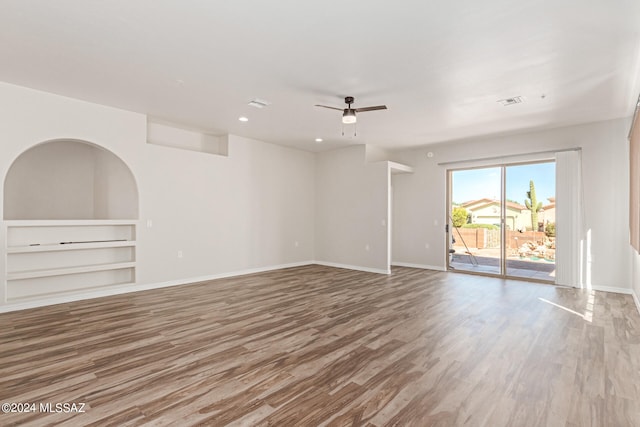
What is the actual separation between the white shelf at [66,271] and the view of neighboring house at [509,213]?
7.07m

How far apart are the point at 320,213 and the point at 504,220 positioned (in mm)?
4374

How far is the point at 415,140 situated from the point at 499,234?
277 centimetres

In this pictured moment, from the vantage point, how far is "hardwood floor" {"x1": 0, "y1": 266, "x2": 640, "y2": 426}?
2.09m

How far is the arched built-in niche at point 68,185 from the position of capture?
219 inches

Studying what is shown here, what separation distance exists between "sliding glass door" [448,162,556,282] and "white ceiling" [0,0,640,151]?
5.19 ft

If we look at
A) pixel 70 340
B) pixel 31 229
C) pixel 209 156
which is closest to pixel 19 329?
pixel 70 340

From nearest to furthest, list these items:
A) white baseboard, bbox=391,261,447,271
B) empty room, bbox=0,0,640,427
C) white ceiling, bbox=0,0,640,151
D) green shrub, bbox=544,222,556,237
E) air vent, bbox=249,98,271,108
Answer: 1. empty room, bbox=0,0,640,427
2. white ceiling, bbox=0,0,640,151
3. air vent, bbox=249,98,271,108
4. green shrub, bbox=544,222,556,237
5. white baseboard, bbox=391,261,447,271

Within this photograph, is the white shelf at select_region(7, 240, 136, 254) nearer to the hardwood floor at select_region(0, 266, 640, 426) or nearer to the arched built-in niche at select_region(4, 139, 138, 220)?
the arched built-in niche at select_region(4, 139, 138, 220)

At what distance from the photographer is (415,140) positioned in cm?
716

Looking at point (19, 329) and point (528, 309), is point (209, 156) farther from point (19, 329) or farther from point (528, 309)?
point (528, 309)

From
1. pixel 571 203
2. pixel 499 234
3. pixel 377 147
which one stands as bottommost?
pixel 499 234

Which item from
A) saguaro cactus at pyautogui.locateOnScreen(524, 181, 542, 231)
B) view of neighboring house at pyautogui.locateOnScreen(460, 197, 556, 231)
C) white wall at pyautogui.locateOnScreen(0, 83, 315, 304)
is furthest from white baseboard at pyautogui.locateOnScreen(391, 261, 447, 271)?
white wall at pyautogui.locateOnScreen(0, 83, 315, 304)

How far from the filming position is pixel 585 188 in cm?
574

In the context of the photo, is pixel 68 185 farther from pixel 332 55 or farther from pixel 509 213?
pixel 509 213
